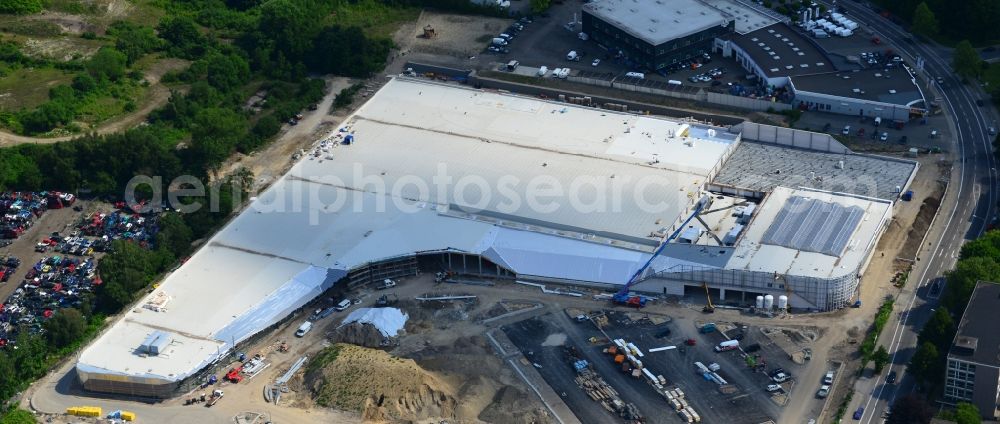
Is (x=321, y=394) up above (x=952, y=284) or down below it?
below

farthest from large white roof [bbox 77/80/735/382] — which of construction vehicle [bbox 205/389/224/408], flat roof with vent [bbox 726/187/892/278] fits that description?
flat roof with vent [bbox 726/187/892/278]

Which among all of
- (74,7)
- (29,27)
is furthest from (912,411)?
(74,7)

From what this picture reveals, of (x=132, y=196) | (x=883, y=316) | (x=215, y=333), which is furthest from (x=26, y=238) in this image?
(x=883, y=316)

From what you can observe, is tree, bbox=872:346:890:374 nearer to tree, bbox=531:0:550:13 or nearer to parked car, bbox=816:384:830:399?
parked car, bbox=816:384:830:399

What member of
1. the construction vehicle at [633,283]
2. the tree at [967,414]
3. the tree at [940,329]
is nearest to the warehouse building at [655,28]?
the construction vehicle at [633,283]

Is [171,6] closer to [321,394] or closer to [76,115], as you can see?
[76,115]

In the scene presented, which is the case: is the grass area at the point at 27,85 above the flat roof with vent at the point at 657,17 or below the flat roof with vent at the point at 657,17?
below

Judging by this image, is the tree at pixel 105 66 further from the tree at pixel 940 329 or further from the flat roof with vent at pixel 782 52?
the tree at pixel 940 329
